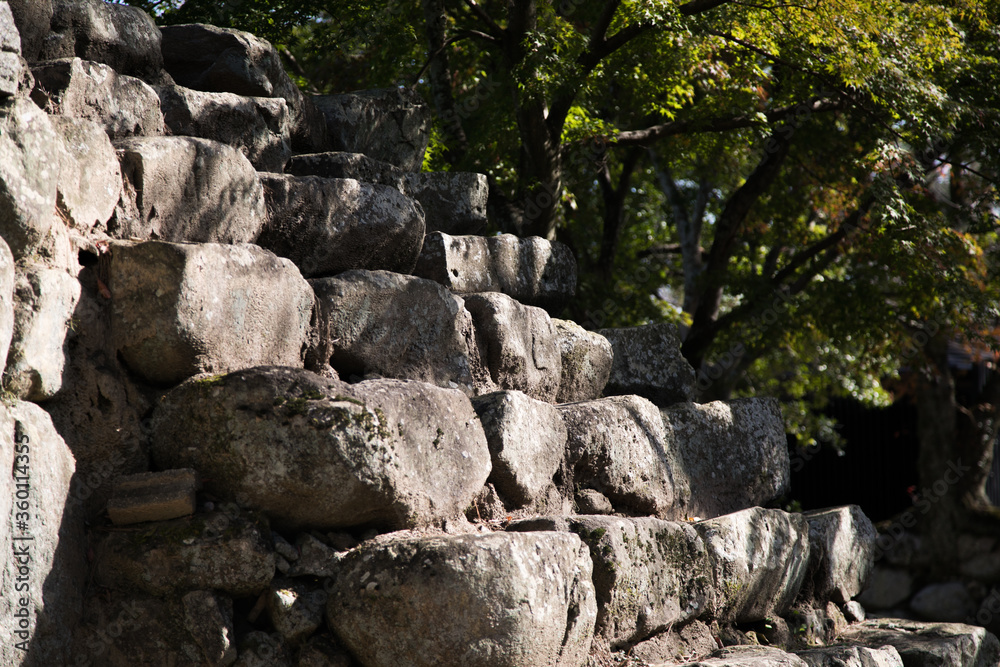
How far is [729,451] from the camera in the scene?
4.16 meters

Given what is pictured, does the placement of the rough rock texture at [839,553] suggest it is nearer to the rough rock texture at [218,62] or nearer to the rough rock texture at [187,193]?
the rough rock texture at [187,193]

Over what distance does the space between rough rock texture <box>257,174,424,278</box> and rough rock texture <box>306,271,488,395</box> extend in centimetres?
17

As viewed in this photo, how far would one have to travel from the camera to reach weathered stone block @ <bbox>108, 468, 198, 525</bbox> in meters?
2.42

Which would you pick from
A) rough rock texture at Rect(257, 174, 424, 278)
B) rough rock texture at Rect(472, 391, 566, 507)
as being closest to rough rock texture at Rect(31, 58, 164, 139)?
rough rock texture at Rect(257, 174, 424, 278)

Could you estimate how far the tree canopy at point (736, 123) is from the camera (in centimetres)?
612

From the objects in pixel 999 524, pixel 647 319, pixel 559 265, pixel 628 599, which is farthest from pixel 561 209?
pixel 999 524

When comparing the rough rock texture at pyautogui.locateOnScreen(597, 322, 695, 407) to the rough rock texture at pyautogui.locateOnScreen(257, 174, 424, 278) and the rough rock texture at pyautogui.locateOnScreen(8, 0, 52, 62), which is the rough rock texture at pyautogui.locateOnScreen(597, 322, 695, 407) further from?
the rough rock texture at pyautogui.locateOnScreen(8, 0, 52, 62)

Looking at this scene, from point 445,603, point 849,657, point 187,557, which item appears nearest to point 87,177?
point 187,557

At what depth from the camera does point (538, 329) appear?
3.75 metres

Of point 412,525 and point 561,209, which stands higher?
point 561,209

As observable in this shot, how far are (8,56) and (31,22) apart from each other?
0.59m

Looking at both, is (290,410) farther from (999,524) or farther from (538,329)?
(999,524)

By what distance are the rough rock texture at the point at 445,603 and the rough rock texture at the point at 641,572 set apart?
0.46 m

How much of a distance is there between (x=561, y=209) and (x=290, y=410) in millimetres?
5647
